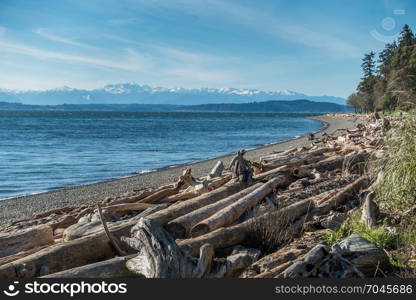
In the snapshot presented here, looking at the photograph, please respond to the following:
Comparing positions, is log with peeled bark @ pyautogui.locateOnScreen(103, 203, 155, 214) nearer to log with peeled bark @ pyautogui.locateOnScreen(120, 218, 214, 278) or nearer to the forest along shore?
log with peeled bark @ pyautogui.locateOnScreen(120, 218, 214, 278)

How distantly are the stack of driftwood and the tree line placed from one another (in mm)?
1250

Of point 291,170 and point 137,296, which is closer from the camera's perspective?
point 137,296

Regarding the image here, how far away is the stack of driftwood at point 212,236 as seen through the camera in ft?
14.6

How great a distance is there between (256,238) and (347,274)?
6.86ft

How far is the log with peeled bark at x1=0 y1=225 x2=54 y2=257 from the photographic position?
20.3ft

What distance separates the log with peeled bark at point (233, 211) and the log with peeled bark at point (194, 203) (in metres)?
0.56

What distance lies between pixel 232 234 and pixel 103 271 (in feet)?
6.78

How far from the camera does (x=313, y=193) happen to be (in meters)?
9.00

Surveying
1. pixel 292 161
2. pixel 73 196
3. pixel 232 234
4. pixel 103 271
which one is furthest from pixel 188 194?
pixel 73 196

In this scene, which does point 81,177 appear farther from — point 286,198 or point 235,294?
point 235,294

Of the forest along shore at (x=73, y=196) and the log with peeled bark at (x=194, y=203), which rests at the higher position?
the log with peeled bark at (x=194, y=203)

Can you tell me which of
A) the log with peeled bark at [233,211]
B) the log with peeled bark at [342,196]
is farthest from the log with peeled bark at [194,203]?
the log with peeled bark at [342,196]

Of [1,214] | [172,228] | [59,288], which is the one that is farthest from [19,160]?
[59,288]

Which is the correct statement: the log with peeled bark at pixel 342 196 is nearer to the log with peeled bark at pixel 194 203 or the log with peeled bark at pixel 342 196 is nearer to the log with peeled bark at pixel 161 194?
the log with peeled bark at pixel 194 203
